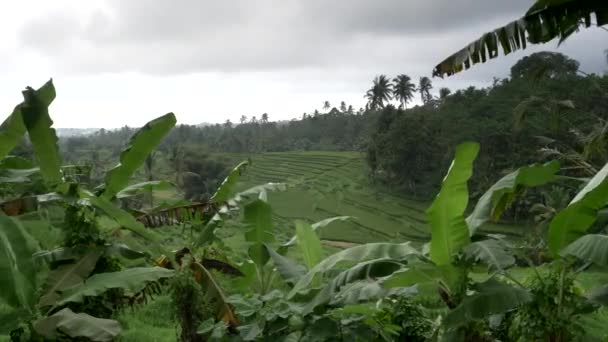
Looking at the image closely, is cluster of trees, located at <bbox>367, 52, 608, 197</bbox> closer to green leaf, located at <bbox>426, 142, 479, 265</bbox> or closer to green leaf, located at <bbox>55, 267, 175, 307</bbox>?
green leaf, located at <bbox>426, 142, 479, 265</bbox>

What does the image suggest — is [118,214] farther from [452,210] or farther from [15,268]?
[452,210]

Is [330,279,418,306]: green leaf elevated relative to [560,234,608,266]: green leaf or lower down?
lower down

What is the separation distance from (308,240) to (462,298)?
984 millimetres

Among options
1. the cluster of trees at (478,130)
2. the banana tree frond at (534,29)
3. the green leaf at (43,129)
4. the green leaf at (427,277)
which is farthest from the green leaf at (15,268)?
the cluster of trees at (478,130)

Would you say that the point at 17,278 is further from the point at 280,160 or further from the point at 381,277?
the point at 280,160

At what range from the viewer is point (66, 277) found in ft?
8.54

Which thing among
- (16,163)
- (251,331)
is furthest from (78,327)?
(16,163)

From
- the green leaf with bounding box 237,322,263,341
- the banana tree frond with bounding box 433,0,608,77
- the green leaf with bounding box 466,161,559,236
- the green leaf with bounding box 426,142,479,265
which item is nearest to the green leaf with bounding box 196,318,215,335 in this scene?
the green leaf with bounding box 237,322,263,341

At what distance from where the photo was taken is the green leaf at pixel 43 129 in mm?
2578

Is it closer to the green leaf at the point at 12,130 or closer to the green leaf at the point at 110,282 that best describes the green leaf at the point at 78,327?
the green leaf at the point at 110,282

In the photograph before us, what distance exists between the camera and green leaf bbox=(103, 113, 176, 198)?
283 centimetres

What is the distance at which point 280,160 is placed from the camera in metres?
45.5

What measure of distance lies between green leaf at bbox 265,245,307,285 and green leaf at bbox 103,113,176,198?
0.83m

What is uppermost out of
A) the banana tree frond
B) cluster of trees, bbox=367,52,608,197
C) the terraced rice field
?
the banana tree frond
